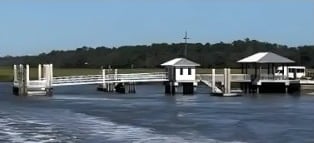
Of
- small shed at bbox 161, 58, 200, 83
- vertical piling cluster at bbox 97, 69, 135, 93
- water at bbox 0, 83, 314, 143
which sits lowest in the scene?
water at bbox 0, 83, 314, 143

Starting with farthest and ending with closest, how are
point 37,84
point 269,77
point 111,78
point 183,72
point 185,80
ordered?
point 111,78 → point 269,77 → point 185,80 → point 183,72 → point 37,84

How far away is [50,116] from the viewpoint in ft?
167

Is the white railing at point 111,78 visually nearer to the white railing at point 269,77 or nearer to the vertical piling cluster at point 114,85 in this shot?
the vertical piling cluster at point 114,85

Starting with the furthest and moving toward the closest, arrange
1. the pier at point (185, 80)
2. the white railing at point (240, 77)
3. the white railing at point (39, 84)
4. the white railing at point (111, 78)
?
the white railing at point (240, 77) → the white railing at point (111, 78) → the pier at point (185, 80) → the white railing at point (39, 84)

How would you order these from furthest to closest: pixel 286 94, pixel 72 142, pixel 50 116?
1. pixel 286 94
2. pixel 50 116
3. pixel 72 142

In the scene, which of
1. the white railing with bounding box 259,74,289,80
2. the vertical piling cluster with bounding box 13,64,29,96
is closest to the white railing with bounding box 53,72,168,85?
the vertical piling cluster with bounding box 13,64,29,96

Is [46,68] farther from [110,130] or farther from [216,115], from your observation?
[110,130]

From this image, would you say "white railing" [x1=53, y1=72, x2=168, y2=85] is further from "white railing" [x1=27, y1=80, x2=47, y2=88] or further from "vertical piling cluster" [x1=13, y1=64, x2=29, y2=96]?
Result: "vertical piling cluster" [x1=13, y1=64, x2=29, y2=96]

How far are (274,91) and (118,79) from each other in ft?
62.3

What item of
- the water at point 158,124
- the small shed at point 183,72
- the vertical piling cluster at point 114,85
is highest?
the small shed at point 183,72

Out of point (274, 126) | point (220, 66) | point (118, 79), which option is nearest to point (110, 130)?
point (274, 126)

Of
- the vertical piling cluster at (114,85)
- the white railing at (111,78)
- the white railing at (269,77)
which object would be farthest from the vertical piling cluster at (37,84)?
the white railing at (269,77)

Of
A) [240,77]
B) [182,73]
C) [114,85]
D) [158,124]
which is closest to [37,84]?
[182,73]

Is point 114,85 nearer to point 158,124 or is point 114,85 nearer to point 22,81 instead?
point 22,81
